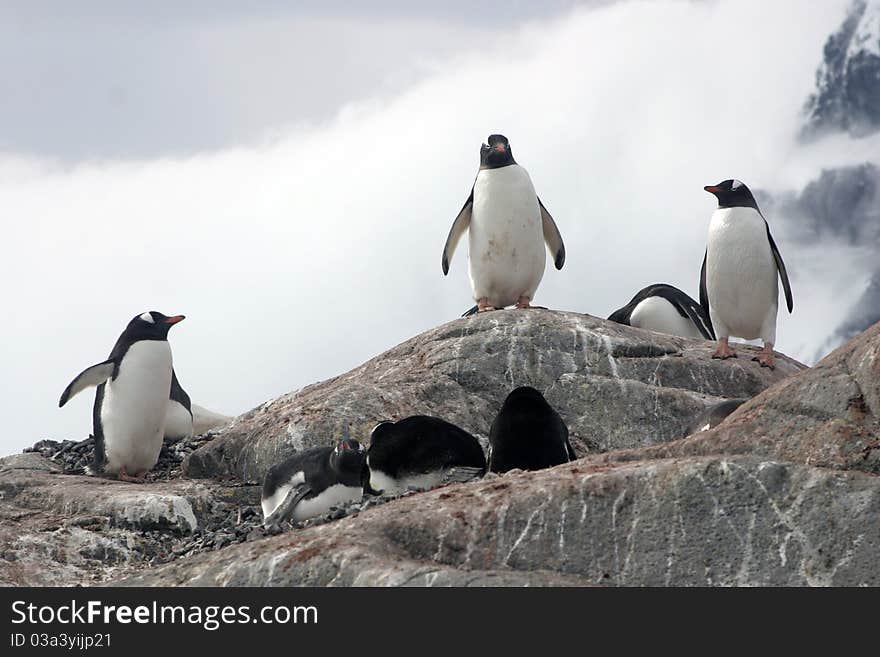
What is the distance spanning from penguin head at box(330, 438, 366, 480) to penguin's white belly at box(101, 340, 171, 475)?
395 centimetres

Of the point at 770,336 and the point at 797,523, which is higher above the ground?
the point at 770,336

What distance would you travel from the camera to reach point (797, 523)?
20.3 ft

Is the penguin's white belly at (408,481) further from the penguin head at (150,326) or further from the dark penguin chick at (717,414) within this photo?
the penguin head at (150,326)

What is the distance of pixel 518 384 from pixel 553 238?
3.43 meters

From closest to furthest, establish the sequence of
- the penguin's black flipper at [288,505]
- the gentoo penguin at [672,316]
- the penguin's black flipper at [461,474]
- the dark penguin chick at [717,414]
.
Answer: the penguin's black flipper at [461,474]
the penguin's black flipper at [288,505]
the dark penguin chick at [717,414]
the gentoo penguin at [672,316]

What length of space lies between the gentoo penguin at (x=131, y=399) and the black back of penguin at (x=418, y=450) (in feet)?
14.8

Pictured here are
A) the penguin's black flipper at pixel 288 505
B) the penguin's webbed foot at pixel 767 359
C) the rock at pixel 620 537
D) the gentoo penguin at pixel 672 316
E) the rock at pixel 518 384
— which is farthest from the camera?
the gentoo penguin at pixel 672 316

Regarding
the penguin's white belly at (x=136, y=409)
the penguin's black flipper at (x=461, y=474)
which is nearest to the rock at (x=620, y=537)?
the penguin's black flipper at (x=461, y=474)

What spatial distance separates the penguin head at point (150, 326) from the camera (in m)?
13.4

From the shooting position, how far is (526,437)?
27.9 feet

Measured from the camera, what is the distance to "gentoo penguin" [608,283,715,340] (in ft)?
55.0
